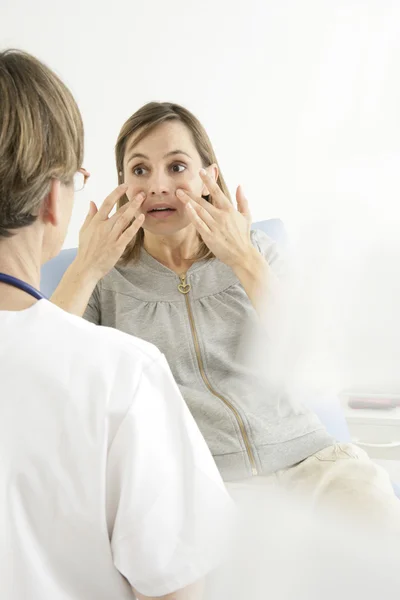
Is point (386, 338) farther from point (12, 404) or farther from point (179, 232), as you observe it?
point (179, 232)

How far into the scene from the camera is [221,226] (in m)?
1.31

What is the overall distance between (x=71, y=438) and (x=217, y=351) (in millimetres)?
704

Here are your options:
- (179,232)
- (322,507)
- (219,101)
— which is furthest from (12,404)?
(219,101)

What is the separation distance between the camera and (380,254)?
0.74m

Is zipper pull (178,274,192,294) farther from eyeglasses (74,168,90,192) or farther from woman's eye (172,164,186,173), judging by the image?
eyeglasses (74,168,90,192)

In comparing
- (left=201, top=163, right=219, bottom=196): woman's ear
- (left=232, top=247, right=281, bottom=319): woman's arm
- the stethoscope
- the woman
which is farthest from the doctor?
(left=201, top=163, right=219, bottom=196): woman's ear

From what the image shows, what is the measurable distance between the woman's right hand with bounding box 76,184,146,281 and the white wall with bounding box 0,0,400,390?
281mm

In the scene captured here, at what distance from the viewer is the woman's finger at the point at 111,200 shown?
4.44ft

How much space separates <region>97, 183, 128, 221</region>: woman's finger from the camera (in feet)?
4.44

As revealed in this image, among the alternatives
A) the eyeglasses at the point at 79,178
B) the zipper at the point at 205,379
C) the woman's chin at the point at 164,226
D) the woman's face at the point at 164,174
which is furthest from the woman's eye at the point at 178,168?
the eyeglasses at the point at 79,178

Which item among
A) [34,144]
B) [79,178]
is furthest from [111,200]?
[34,144]

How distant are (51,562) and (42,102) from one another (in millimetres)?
413

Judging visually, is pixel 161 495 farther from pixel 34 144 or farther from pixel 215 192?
pixel 215 192

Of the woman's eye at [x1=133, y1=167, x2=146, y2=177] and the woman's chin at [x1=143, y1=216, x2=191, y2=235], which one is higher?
the woman's eye at [x1=133, y1=167, x2=146, y2=177]
